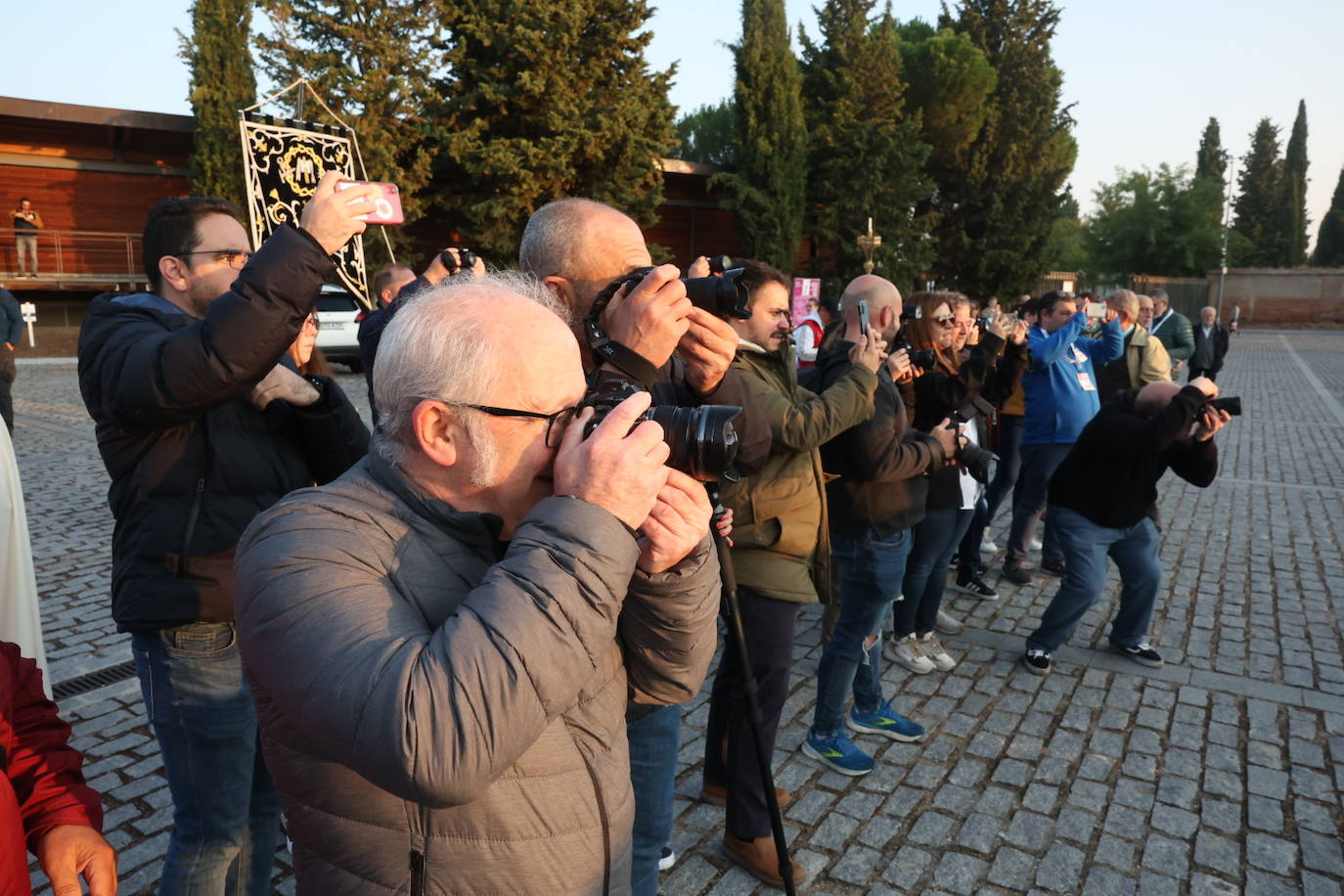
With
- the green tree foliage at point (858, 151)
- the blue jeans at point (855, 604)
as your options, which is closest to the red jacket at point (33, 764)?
the blue jeans at point (855, 604)

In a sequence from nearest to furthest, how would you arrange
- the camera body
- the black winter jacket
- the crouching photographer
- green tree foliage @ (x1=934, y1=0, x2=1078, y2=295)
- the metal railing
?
the camera body < the black winter jacket < the crouching photographer < the metal railing < green tree foliage @ (x1=934, y1=0, x2=1078, y2=295)

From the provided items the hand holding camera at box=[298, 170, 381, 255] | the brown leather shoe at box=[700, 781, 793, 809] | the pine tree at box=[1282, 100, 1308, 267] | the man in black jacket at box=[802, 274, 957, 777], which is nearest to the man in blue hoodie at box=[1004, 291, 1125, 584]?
the man in black jacket at box=[802, 274, 957, 777]

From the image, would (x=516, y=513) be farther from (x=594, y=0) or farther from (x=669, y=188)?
(x=669, y=188)

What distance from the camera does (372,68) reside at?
70.3 feet

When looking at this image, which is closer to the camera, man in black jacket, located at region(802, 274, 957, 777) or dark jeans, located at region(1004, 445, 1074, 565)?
man in black jacket, located at region(802, 274, 957, 777)

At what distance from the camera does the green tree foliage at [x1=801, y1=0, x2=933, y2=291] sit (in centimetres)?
3038

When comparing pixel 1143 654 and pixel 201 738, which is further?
pixel 1143 654

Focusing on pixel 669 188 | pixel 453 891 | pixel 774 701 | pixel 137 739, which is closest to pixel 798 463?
pixel 774 701

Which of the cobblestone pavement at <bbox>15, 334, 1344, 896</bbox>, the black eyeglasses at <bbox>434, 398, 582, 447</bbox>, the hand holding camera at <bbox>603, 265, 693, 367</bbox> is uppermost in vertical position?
the hand holding camera at <bbox>603, 265, 693, 367</bbox>

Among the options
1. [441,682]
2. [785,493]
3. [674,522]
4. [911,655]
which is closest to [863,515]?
[785,493]

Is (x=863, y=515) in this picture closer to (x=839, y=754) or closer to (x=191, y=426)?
(x=839, y=754)

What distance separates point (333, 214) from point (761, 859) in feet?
7.83

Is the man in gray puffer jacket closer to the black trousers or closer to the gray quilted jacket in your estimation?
the gray quilted jacket

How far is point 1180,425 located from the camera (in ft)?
14.1
